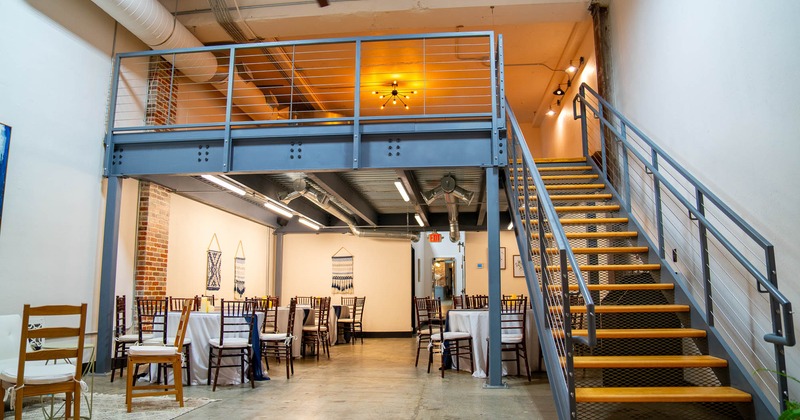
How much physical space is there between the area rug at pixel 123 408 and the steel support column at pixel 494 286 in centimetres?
285

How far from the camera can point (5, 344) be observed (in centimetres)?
427

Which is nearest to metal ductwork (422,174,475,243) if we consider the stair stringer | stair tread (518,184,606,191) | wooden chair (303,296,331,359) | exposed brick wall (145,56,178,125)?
stair tread (518,184,606,191)

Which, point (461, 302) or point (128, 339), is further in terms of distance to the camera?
point (461, 302)

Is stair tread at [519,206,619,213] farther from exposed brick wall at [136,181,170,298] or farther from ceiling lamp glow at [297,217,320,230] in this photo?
ceiling lamp glow at [297,217,320,230]

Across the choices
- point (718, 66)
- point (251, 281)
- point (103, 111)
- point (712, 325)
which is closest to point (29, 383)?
point (103, 111)

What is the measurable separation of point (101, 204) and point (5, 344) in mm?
2447

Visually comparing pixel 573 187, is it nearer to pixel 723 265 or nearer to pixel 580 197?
pixel 580 197

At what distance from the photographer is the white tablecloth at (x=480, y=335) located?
6.47 meters

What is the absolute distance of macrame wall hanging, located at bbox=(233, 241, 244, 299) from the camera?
34.2 feet

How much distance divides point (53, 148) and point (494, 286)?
496cm

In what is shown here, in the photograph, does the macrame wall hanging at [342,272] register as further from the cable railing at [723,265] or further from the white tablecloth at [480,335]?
the cable railing at [723,265]

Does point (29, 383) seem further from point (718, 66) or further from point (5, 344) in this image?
point (718, 66)

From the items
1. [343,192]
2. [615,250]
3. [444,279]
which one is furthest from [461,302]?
[444,279]

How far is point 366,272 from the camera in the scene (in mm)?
12875
